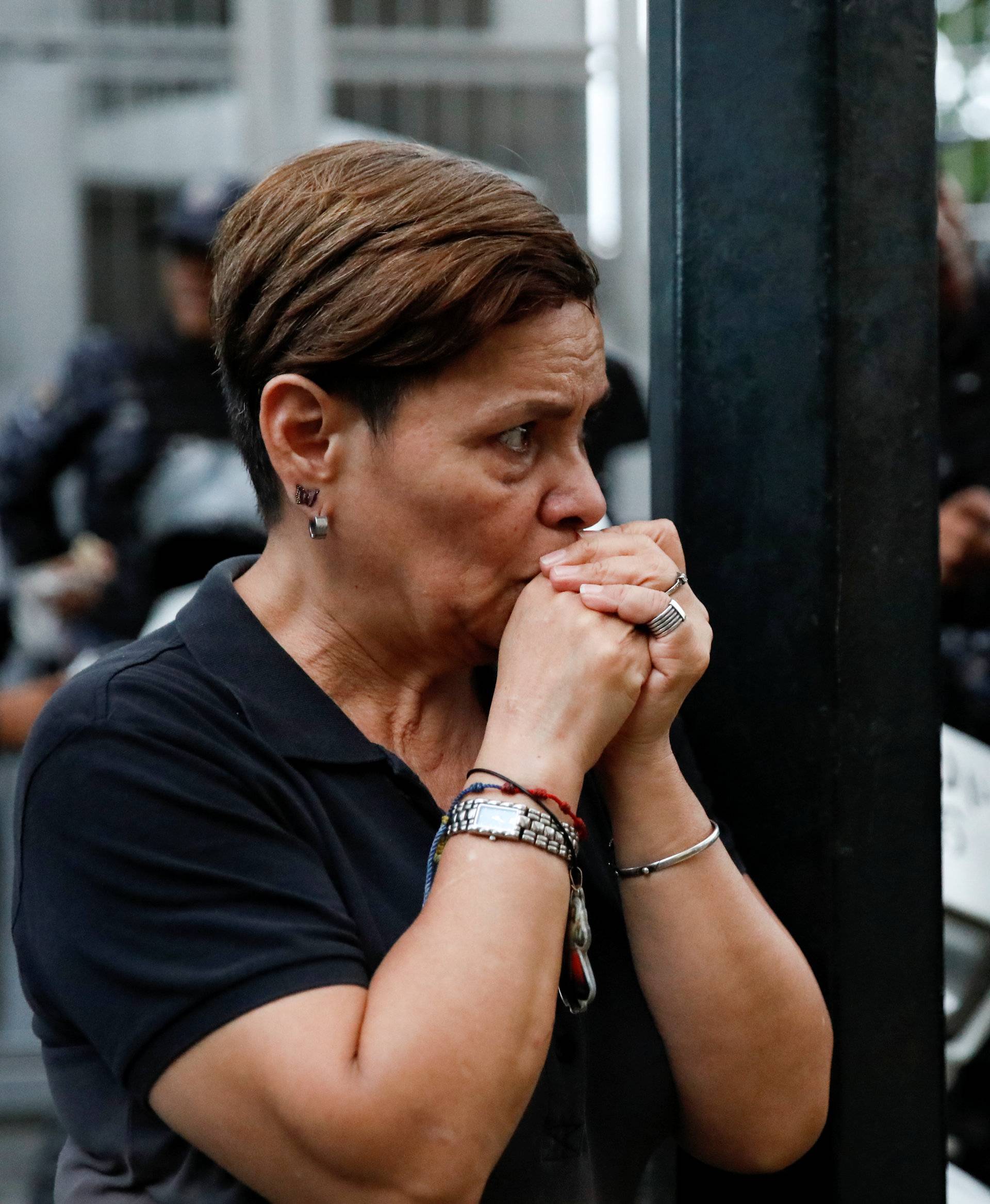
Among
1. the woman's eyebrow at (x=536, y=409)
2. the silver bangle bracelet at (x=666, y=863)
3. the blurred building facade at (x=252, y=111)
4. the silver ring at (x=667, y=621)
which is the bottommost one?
the silver bangle bracelet at (x=666, y=863)

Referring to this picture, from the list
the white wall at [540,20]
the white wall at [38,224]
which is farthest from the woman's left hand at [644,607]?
the white wall at [540,20]

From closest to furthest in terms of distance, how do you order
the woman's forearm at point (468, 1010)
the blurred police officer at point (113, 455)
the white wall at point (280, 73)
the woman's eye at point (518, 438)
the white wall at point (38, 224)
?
the woman's forearm at point (468, 1010), the woman's eye at point (518, 438), the blurred police officer at point (113, 455), the white wall at point (38, 224), the white wall at point (280, 73)

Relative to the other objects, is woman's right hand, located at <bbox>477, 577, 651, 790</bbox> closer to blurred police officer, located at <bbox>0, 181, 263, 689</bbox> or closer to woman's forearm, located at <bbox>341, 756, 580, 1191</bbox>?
woman's forearm, located at <bbox>341, 756, 580, 1191</bbox>

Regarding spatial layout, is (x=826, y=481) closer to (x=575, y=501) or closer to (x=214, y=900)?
(x=575, y=501)

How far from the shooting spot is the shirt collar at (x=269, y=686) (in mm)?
1416

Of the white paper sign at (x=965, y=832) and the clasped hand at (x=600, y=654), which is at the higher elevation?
the clasped hand at (x=600, y=654)

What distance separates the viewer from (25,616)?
423 centimetres

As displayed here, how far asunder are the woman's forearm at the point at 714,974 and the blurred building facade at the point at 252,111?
10.4 feet

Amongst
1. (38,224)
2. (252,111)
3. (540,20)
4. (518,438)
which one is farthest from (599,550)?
(540,20)

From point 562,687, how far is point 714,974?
1.09 ft

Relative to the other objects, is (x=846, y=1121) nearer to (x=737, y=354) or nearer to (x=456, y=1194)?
(x=456, y=1194)

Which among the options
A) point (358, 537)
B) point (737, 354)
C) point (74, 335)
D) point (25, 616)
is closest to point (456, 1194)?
point (358, 537)

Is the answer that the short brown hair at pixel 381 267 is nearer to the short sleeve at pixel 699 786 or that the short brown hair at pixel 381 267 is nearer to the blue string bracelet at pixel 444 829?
the blue string bracelet at pixel 444 829

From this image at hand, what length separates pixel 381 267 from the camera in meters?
1.35
